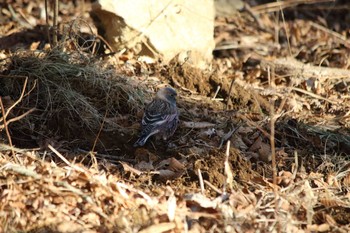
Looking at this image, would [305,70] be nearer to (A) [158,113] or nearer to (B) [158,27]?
(B) [158,27]

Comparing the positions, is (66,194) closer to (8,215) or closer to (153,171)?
(8,215)

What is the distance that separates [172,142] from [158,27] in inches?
84.6

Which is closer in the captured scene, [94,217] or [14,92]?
[94,217]

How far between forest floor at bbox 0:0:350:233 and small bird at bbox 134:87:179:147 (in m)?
0.13

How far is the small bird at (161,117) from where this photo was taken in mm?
→ 6402

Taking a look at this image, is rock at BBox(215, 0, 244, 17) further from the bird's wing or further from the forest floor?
the bird's wing

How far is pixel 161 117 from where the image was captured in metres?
6.55

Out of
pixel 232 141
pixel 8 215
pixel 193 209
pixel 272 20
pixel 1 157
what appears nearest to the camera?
pixel 8 215

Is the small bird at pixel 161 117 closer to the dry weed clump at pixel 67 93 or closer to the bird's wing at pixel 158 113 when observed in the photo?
the bird's wing at pixel 158 113

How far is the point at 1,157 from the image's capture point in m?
5.62

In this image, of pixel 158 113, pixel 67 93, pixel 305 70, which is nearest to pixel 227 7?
pixel 305 70

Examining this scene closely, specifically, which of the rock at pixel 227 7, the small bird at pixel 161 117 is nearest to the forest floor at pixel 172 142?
the small bird at pixel 161 117

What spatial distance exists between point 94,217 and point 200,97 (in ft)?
9.94

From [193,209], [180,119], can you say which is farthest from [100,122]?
[193,209]
